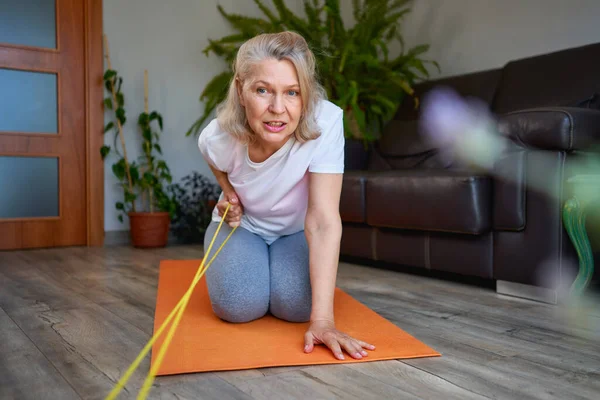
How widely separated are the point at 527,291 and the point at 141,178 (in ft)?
7.83

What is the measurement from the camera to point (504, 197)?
6.18ft

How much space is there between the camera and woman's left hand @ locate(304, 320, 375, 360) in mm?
1200

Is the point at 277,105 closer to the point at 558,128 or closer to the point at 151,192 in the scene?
the point at 558,128

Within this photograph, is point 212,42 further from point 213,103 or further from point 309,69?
point 309,69

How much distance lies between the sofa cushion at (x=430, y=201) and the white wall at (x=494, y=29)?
1.17m

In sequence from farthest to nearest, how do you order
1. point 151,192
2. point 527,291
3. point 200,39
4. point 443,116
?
point 200,39, point 151,192, point 443,116, point 527,291

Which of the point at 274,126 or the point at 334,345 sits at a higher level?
the point at 274,126

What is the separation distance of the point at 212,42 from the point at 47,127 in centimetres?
118

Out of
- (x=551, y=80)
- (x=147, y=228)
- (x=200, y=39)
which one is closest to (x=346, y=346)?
(x=551, y=80)

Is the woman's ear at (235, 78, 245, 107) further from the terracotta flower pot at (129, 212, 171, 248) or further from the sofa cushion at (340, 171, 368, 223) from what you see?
the terracotta flower pot at (129, 212, 171, 248)

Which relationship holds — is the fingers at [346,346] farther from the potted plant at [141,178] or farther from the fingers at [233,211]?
the potted plant at [141,178]

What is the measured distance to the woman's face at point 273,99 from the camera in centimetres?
126

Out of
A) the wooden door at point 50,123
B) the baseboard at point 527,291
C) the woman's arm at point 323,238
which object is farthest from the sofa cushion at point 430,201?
the wooden door at point 50,123

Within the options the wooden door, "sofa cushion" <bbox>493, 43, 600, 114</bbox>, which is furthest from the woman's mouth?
the wooden door
